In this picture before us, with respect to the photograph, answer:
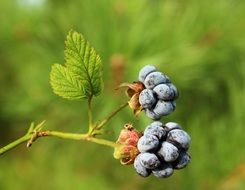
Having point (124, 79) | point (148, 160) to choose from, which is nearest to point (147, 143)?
point (148, 160)

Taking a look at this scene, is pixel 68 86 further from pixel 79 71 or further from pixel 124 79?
pixel 124 79

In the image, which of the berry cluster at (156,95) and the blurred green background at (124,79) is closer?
the berry cluster at (156,95)

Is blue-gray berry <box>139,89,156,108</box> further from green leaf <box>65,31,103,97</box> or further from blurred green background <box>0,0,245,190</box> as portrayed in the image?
blurred green background <box>0,0,245,190</box>

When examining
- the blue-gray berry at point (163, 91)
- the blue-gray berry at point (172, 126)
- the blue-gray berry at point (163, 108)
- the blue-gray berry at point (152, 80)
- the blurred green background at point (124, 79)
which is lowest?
the blue-gray berry at point (172, 126)

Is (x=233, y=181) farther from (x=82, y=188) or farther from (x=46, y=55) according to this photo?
(x=46, y=55)

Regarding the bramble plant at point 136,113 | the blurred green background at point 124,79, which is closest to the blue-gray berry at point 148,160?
the bramble plant at point 136,113

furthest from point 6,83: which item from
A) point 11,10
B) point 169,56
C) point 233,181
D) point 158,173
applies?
point 158,173

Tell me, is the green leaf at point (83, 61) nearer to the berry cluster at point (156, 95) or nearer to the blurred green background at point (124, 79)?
the berry cluster at point (156, 95)
